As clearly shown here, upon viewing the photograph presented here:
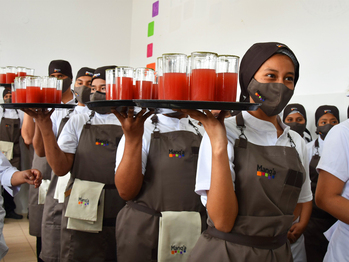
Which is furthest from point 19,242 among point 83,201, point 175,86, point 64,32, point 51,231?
point 175,86

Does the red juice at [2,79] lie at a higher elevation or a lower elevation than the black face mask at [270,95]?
higher

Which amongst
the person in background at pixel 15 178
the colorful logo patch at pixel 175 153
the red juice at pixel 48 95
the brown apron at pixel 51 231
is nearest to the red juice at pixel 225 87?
the colorful logo patch at pixel 175 153

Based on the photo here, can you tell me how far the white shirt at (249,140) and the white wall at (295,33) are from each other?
70.5 inches

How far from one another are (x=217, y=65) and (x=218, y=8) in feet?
11.0

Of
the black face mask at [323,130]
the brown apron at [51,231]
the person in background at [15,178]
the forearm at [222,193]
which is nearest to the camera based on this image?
the forearm at [222,193]

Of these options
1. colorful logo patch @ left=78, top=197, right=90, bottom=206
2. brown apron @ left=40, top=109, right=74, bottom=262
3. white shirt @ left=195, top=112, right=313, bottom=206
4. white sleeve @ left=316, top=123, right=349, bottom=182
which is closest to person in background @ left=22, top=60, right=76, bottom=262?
brown apron @ left=40, top=109, right=74, bottom=262

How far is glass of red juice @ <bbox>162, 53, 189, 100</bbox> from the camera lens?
3.67ft

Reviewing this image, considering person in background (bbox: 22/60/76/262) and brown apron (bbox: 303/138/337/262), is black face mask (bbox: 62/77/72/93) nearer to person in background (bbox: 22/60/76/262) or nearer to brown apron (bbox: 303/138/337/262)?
person in background (bbox: 22/60/76/262)

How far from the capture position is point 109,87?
1.34 m

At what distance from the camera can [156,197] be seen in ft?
5.96

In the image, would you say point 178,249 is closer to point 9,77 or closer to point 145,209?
point 145,209

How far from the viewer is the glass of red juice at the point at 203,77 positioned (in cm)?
110

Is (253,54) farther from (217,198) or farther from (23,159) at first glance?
(23,159)

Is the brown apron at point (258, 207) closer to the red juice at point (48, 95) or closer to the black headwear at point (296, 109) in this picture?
the red juice at point (48, 95)
